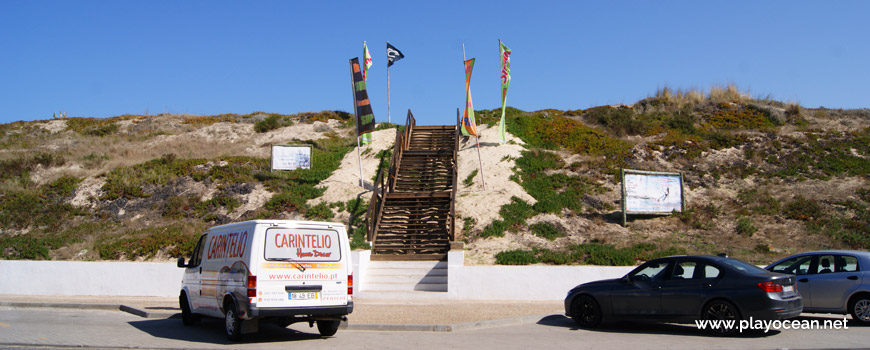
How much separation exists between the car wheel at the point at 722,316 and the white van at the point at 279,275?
5.61 m

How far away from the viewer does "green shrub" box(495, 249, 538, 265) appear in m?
17.5

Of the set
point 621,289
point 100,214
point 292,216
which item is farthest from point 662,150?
point 100,214

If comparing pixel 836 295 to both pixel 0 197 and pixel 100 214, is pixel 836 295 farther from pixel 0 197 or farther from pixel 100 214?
pixel 0 197

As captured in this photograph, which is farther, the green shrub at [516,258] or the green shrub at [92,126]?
the green shrub at [92,126]

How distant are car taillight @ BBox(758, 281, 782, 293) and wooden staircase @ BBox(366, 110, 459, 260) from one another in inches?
384

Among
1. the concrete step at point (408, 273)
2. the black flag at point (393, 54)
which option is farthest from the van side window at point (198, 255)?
the black flag at point (393, 54)

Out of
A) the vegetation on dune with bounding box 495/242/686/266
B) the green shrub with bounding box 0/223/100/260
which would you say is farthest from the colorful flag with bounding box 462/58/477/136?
the green shrub with bounding box 0/223/100/260

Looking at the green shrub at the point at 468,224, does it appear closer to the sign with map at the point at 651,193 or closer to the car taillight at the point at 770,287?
the sign with map at the point at 651,193

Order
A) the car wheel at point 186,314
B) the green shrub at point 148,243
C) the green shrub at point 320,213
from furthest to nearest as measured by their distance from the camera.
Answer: the green shrub at point 320,213 < the green shrub at point 148,243 < the car wheel at point 186,314

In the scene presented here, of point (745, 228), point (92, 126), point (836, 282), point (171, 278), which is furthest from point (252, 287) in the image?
point (92, 126)

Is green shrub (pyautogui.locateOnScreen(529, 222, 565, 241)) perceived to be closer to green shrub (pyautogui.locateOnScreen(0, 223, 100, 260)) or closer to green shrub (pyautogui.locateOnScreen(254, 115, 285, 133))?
green shrub (pyautogui.locateOnScreen(0, 223, 100, 260))

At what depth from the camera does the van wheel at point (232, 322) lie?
29.0ft

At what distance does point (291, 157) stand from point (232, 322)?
63.3ft

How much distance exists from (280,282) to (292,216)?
14.0m
